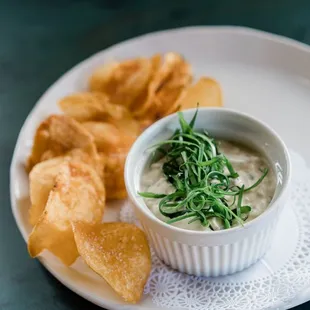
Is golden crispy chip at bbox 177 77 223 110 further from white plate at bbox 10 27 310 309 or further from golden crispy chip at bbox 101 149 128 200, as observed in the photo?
golden crispy chip at bbox 101 149 128 200

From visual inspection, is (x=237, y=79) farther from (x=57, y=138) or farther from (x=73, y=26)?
(x=73, y=26)

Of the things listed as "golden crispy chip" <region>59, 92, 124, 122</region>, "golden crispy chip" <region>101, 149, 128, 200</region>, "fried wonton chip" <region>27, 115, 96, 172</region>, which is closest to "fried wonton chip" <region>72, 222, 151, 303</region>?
"golden crispy chip" <region>101, 149, 128, 200</region>

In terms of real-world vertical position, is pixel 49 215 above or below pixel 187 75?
below

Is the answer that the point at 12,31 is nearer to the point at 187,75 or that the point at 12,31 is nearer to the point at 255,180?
the point at 187,75

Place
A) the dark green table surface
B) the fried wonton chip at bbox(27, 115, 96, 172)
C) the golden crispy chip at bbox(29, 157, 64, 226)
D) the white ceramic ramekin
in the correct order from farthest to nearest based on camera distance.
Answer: the dark green table surface
the fried wonton chip at bbox(27, 115, 96, 172)
the golden crispy chip at bbox(29, 157, 64, 226)
the white ceramic ramekin

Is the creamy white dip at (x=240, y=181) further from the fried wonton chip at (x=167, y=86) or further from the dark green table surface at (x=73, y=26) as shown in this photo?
the dark green table surface at (x=73, y=26)

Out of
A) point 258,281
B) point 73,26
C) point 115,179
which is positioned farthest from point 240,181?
point 73,26

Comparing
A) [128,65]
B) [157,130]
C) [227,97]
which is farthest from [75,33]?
[157,130]
